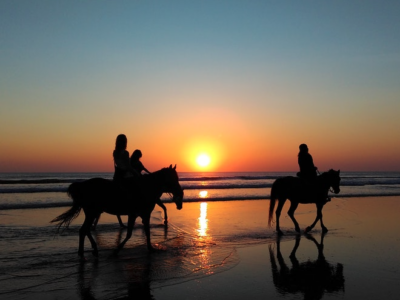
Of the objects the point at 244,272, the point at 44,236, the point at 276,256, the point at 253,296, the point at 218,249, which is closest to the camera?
the point at 253,296

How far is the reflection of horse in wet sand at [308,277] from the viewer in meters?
5.35

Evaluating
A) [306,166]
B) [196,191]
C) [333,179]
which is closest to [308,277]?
[306,166]

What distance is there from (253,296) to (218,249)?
3078mm

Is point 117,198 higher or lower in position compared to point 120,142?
lower

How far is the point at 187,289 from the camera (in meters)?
5.31

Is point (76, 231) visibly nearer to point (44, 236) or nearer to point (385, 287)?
point (44, 236)

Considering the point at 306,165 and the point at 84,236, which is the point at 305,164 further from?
the point at 84,236

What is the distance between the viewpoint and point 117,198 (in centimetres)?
772

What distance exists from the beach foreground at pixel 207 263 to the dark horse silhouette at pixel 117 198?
2.01 ft

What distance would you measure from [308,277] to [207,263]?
186 cm

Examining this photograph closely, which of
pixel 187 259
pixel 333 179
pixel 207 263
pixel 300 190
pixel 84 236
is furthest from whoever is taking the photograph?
pixel 333 179

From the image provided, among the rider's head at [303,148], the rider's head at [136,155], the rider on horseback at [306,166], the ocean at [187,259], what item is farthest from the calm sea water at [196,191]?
the rider's head at [303,148]

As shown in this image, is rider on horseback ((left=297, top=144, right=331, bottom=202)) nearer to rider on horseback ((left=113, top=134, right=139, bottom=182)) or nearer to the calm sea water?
rider on horseback ((left=113, top=134, right=139, bottom=182))

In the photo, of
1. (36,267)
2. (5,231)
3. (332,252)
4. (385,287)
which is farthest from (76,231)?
(385,287)
